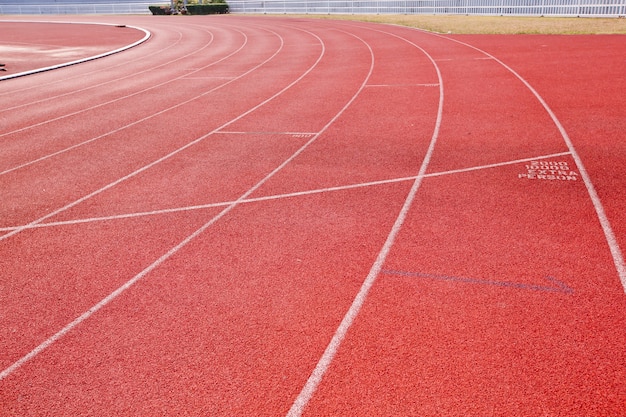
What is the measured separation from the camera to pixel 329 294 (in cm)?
525

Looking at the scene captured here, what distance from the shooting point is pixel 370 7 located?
39906mm

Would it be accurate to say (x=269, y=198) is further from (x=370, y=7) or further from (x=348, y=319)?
(x=370, y=7)

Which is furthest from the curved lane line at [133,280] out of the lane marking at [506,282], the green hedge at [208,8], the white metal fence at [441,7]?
the green hedge at [208,8]

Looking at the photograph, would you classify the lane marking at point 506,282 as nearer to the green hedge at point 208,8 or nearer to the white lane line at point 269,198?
the white lane line at point 269,198

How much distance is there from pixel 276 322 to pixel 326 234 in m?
1.82

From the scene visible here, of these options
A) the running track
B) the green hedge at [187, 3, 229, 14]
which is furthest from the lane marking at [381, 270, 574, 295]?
the green hedge at [187, 3, 229, 14]

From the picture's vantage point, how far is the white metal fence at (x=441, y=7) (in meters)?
27.8

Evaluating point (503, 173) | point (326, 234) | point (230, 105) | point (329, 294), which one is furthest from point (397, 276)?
point (230, 105)

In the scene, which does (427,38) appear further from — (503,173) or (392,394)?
(392,394)

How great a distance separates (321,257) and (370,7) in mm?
37741

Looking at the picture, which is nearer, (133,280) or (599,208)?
→ (133,280)

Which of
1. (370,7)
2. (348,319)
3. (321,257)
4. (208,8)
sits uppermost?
(208,8)

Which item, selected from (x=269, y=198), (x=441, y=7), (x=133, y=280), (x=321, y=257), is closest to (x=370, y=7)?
(x=441, y=7)

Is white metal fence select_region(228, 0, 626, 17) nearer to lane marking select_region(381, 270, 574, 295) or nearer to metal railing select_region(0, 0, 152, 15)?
metal railing select_region(0, 0, 152, 15)
